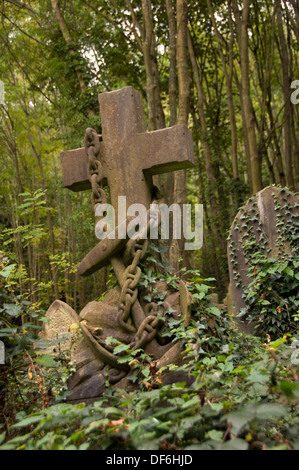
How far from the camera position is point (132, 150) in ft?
13.4

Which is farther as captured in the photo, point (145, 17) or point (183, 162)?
point (145, 17)

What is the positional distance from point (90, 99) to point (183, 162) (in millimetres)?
7323

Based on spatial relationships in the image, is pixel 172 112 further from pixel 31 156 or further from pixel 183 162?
pixel 31 156

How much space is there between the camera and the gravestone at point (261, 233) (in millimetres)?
5488

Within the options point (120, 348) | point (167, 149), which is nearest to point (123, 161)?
point (167, 149)

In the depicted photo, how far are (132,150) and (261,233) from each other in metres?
2.39

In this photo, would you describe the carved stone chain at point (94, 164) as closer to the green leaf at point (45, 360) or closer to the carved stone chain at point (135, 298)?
the carved stone chain at point (135, 298)

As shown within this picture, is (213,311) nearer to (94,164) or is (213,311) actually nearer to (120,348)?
(120,348)

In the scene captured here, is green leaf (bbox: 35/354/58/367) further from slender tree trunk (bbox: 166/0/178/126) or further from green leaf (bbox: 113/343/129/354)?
slender tree trunk (bbox: 166/0/178/126)

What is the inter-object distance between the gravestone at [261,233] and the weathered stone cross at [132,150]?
1.99 meters

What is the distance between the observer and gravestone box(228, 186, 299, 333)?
549cm

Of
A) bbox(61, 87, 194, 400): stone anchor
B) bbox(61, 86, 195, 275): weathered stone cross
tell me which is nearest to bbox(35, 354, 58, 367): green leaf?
bbox(61, 87, 194, 400): stone anchor
